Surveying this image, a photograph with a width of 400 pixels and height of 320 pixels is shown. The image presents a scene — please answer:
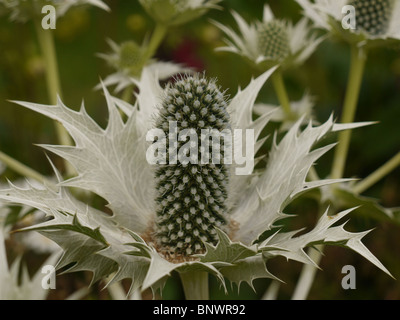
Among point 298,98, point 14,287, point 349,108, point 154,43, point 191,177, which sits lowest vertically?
point 14,287

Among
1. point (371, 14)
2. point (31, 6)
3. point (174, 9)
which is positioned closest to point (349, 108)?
point (371, 14)

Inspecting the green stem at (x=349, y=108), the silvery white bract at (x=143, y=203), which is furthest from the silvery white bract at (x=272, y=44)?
the silvery white bract at (x=143, y=203)

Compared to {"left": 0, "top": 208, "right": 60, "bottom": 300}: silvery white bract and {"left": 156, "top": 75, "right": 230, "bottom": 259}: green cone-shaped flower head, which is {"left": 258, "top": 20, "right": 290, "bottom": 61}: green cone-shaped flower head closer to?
{"left": 156, "top": 75, "right": 230, "bottom": 259}: green cone-shaped flower head

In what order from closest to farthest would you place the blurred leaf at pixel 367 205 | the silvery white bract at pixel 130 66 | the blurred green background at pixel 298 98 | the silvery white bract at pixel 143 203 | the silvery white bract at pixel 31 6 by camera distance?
the silvery white bract at pixel 143 203
the blurred leaf at pixel 367 205
the silvery white bract at pixel 31 6
the silvery white bract at pixel 130 66
the blurred green background at pixel 298 98

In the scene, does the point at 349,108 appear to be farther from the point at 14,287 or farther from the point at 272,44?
the point at 14,287

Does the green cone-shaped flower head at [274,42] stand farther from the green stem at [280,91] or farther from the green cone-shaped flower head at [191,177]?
the green cone-shaped flower head at [191,177]

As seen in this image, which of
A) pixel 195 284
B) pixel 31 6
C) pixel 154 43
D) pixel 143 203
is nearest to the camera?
pixel 195 284
